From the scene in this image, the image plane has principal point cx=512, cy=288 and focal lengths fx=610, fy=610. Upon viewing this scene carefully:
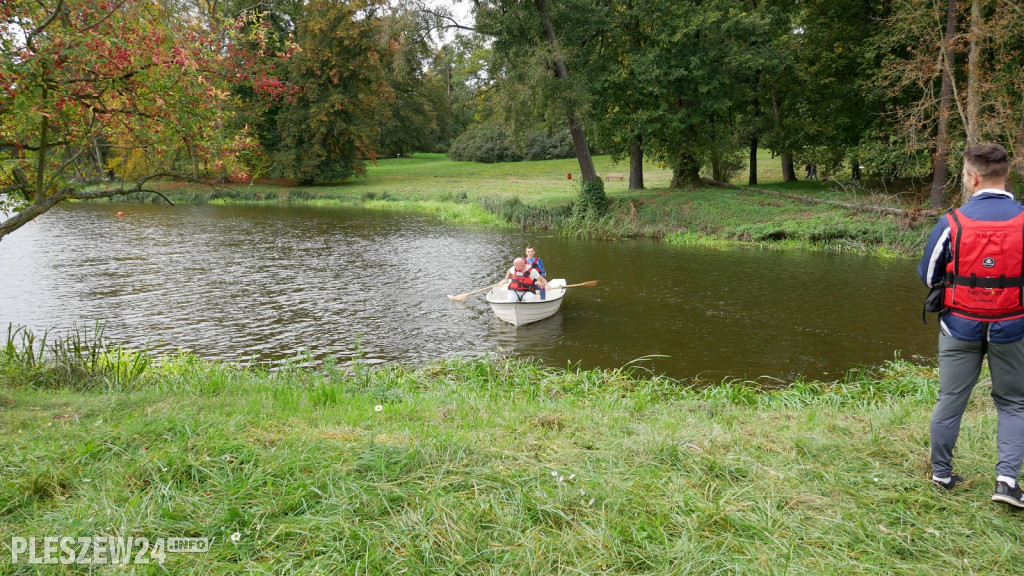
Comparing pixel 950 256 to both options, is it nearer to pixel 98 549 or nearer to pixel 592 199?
pixel 98 549

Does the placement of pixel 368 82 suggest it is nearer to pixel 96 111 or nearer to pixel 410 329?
pixel 410 329

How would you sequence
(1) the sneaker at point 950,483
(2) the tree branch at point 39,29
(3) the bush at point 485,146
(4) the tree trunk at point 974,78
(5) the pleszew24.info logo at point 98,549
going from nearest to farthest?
(5) the pleszew24.info logo at point 98,549 → (1) the sneaker at point 950,483 → (2) the tree branch at point 39,29 → (4) the tree trunk at point 974,78 → (3) the bush at point 485,146

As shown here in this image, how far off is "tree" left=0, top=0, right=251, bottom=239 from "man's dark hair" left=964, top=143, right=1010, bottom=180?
593cm

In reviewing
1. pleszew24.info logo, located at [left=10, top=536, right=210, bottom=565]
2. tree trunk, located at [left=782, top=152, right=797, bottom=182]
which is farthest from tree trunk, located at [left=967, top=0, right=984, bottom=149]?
pleszew24.info logo, located at [left=10, top=536, right=210, bottom=565]

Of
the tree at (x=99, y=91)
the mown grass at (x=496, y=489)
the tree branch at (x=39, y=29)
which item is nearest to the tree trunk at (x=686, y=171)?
the mown grass at (x=496, y=489)

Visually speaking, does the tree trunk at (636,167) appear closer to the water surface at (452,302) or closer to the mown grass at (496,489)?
the water surface at (452,302)

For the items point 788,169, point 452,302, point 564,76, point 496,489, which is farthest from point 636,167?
point 496,489

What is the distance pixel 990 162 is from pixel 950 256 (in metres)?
0.60

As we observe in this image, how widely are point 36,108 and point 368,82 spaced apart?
129 feet

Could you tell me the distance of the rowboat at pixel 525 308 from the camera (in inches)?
462

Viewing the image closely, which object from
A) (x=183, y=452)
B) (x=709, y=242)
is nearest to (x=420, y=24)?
(x=709, y=242)

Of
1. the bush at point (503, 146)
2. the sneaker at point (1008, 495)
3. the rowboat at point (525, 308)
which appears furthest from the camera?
the bush at point (503, 146)

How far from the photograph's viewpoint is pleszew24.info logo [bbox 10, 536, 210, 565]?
116 inches

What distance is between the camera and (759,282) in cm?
1520
